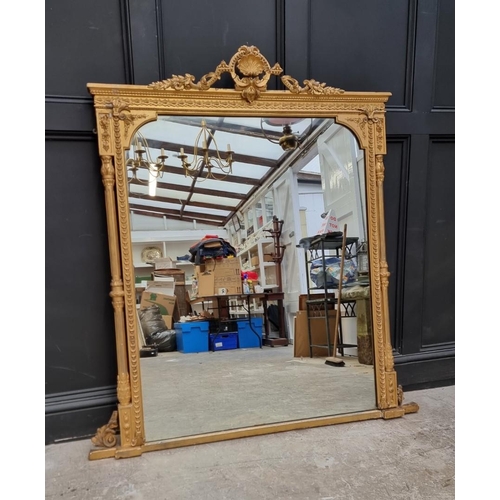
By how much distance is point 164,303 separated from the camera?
6.35 feet

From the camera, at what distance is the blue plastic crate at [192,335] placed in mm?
2000

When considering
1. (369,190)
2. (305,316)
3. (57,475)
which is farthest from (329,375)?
(57,475)

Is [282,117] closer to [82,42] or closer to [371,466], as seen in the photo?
[82,42]

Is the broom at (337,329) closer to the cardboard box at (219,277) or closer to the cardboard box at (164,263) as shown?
the cardboard box at (219,277)

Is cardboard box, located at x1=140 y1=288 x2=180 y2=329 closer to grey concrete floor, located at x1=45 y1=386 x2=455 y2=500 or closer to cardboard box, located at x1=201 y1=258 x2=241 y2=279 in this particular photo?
cardboard box, located at x1=201 y1=258 x2=241 y2=279

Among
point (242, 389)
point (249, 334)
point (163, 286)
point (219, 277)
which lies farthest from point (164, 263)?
point (242, 389)

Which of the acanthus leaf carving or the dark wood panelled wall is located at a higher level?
the dark wood panelled wall

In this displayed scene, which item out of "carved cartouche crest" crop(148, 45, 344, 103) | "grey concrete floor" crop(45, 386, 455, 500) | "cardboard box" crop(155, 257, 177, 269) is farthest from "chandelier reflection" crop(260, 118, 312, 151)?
"grey concrete floor" crop(45, 386, 455, 500)

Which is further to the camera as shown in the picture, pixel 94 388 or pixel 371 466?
pixel 94 388

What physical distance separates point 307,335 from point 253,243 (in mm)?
535

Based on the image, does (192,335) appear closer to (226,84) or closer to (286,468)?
(286,468)

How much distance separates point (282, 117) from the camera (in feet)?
6.43

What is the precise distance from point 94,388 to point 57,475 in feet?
1.19

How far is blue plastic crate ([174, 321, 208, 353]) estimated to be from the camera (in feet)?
6.56
